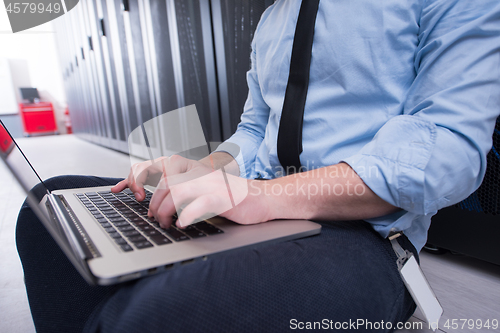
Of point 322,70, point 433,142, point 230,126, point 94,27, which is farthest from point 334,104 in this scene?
point 94,27

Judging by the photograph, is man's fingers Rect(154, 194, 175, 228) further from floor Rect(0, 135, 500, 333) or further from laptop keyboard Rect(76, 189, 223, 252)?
floor Rect(0, 135, 500, 333)

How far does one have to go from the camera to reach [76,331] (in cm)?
47

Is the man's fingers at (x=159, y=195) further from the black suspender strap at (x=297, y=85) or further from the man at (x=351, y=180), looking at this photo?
the black suspender strap at (x=297, y=85)

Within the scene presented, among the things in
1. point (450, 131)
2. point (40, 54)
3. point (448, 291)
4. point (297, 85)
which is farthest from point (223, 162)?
point (40, 54)

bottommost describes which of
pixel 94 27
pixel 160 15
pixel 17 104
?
pixel 17 104

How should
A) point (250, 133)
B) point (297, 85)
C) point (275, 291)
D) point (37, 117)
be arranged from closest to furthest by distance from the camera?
point (275, 291) < point (297, 85) < point (250, 133) < point (37, 117)

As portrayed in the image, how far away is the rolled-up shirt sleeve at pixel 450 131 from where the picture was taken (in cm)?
38

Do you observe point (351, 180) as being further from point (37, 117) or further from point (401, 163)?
point (37, 117)

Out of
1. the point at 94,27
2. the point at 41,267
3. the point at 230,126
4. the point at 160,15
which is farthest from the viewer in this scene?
the point at 94,27

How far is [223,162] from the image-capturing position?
2.31 ft

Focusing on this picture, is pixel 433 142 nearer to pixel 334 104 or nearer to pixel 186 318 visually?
pixel 334 104

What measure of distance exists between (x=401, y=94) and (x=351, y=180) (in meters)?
0.20

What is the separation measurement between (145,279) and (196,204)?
10 cm

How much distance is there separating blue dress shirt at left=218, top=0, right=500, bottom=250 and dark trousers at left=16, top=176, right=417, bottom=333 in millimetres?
84
